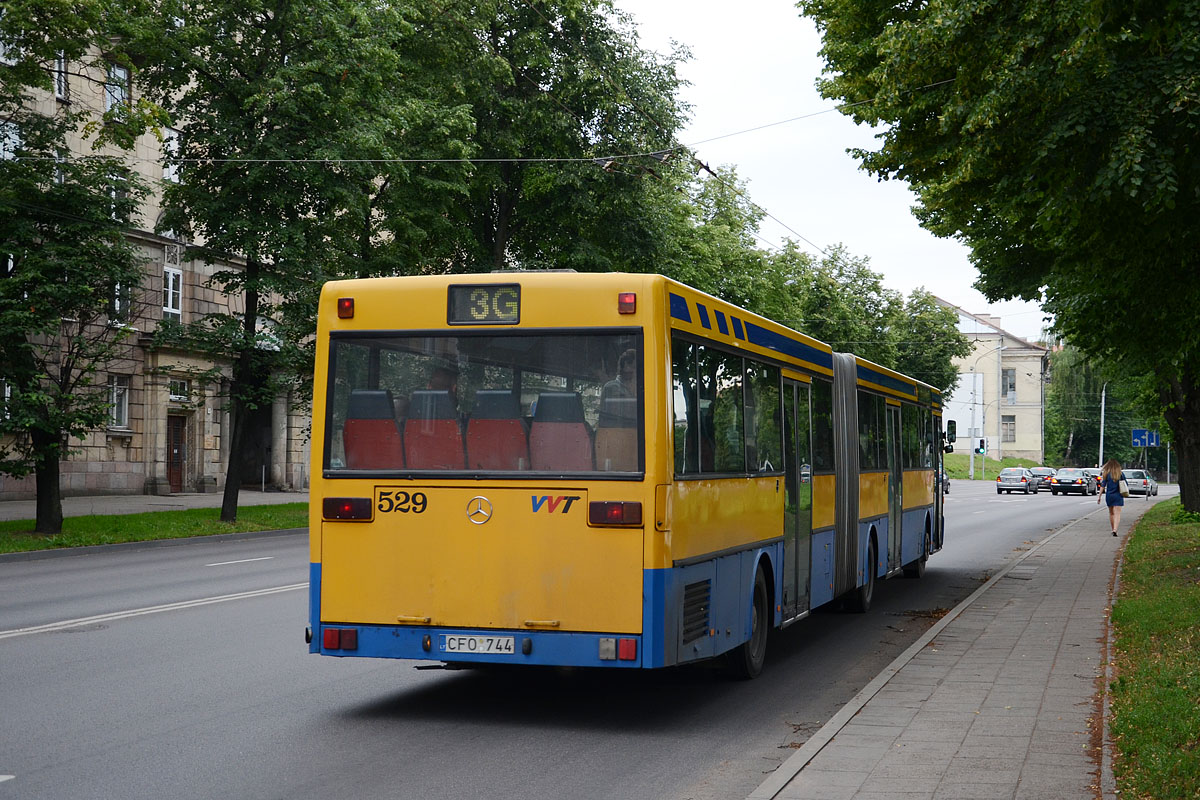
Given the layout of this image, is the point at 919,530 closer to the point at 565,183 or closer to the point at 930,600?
the point at 930,600

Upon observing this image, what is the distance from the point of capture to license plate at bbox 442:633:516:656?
785cm

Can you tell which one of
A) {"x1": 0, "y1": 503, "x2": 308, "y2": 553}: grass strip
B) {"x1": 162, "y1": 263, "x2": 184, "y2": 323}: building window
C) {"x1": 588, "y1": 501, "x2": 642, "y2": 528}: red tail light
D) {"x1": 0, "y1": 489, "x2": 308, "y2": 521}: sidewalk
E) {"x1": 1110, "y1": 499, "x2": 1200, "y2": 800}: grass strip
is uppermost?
{"x1": 162, "y1": 263, "x2": 184, "y2": 323}: building window

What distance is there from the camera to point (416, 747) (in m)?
7.31

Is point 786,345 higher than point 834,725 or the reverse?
higher

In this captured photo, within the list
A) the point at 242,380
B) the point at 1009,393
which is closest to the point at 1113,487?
the point at 242,380

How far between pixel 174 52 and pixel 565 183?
11808 millimetres

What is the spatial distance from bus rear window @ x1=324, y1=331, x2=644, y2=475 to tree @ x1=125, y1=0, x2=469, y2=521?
18.9 meters

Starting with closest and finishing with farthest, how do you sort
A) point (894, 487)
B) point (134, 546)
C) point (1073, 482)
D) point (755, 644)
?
point (755, 644), point (894, 487), point (134, 546), point (1073, 482)

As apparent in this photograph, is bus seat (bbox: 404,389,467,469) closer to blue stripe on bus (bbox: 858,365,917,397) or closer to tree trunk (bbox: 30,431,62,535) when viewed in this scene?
blue stripe on bus (bbox: 858,365,917,397)

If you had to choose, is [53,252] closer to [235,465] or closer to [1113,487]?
[235,465]

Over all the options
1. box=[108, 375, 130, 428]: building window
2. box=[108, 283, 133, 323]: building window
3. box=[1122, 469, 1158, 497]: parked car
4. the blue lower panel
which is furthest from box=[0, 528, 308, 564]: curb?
box=[1122, 469, 1158, 497]: parked car

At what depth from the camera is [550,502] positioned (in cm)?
787

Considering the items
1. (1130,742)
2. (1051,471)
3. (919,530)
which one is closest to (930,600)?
(919,530)

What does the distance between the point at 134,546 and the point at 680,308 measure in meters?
17.8
